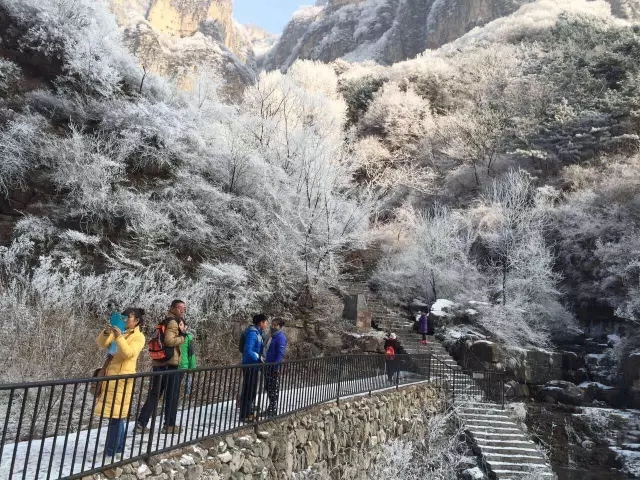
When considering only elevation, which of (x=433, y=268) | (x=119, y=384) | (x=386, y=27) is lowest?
(x=119, y=384)

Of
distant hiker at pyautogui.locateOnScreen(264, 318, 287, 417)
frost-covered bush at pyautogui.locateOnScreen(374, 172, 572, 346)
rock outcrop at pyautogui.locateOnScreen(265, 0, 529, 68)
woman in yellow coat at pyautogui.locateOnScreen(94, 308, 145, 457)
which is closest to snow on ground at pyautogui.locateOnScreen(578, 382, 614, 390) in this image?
frost-covered bush at pyautogui.locateOnScreen(374, 172, 572, 346)

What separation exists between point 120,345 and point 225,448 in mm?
2014

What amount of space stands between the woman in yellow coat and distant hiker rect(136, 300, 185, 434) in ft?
1.39

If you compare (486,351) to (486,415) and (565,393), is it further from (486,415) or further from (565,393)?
(486,415)

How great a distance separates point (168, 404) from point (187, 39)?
5398 cm

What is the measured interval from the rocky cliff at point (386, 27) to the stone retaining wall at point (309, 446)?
55658 millimetres

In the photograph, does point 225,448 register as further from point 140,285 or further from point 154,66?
point 154,66

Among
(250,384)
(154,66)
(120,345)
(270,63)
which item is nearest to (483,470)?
(250,384)

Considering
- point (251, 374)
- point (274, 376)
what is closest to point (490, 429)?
point (274, 376)

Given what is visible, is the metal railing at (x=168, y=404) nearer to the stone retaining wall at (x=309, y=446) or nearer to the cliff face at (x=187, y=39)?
the stone retaining wall at (x=309, y=446)

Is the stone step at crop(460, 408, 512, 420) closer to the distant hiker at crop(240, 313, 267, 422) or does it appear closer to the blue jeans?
the distant hiker at crop(240, 313, 267, 422)

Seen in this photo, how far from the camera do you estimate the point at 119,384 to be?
4.77m

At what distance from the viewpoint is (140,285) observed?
537 inches

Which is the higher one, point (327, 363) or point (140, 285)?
point (140, 285)
